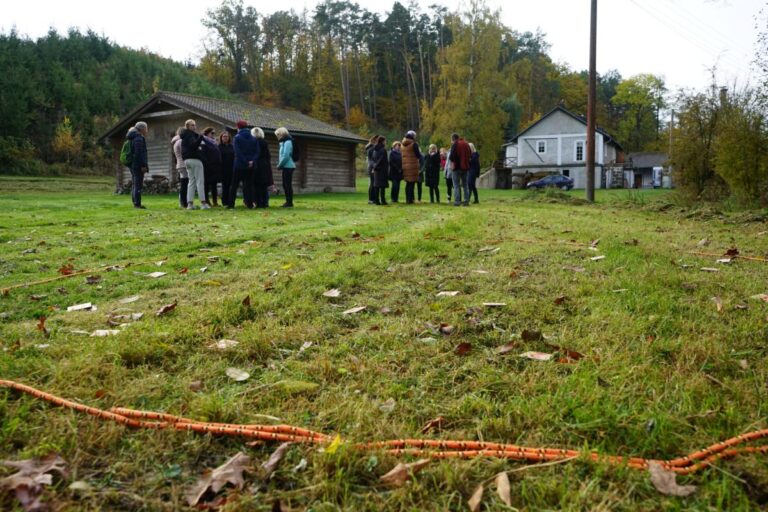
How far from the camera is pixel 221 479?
161 cm

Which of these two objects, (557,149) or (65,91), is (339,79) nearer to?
(557,149)

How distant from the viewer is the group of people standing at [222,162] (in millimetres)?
12000

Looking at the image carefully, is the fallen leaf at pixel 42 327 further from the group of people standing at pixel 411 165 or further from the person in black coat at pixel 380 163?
the person in black coat at pixel 380 163

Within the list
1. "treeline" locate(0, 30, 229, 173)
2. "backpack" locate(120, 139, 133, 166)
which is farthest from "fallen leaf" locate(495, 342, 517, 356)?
"treeline" locate(0, 30, 229, 173)

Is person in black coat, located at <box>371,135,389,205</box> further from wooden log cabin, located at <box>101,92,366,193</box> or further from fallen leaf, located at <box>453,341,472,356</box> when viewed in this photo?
fallen leaf, located at <box>453,341,472,356</box>

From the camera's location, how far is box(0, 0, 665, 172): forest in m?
35.7

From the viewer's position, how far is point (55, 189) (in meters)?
23.9

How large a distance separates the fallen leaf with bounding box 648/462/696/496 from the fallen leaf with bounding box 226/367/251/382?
1.62m

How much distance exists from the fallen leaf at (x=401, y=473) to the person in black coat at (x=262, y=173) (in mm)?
11234

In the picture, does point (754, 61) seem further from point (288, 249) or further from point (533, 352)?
point (533, 352)

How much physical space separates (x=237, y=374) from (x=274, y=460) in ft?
2.53

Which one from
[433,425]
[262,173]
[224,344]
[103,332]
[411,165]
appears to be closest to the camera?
[433,425]

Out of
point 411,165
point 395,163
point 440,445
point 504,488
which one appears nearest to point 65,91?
point 395,163

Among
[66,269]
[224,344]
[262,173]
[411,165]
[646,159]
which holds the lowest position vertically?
[224,344]
